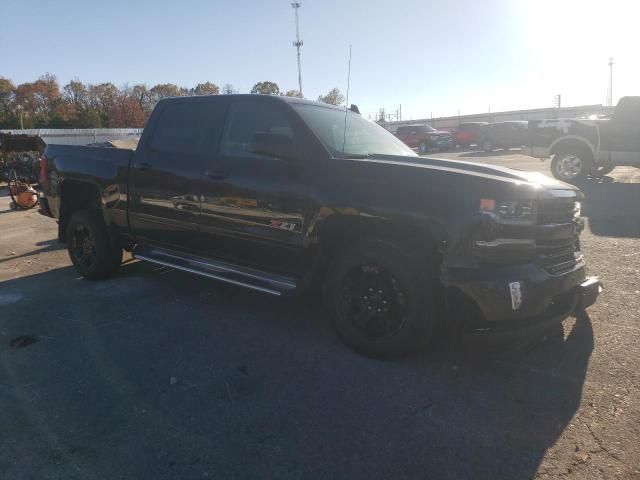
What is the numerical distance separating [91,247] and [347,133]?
331cm

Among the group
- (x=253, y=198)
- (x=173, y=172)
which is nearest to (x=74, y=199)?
(x=173, y=172)

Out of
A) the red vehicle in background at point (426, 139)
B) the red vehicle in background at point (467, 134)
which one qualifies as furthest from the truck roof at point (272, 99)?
the red vehicle in background at point (467, 134)

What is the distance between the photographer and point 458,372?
3441 mm

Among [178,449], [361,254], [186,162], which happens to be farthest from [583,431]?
[186,162]

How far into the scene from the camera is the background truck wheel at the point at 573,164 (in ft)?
40.8

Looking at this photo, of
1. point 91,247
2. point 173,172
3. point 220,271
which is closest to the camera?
point 220,271

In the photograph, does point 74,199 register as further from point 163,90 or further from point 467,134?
point 163,90

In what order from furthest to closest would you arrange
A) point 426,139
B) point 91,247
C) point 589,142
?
point 426,139, point 589,142, point 91,247

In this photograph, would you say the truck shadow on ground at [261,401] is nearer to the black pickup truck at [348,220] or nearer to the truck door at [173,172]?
the black pickup truck at [348,220]

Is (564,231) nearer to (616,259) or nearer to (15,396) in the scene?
(616,259)

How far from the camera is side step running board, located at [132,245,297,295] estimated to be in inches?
Result: 156

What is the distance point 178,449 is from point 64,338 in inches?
80.6

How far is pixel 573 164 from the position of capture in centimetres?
1262

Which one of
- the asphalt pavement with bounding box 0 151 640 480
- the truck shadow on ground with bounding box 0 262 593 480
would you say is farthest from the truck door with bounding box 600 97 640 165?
the truck shadow on ground with bounding box 0 262 593 480
